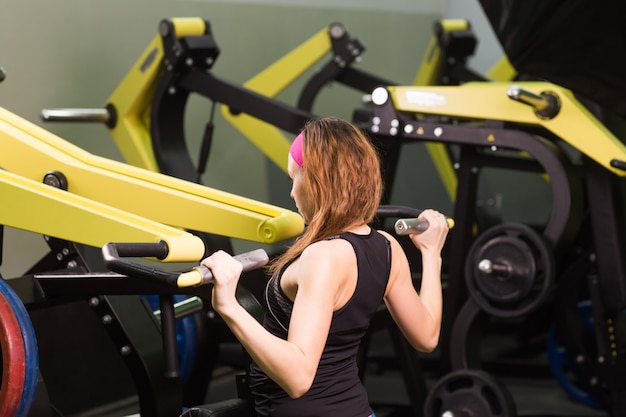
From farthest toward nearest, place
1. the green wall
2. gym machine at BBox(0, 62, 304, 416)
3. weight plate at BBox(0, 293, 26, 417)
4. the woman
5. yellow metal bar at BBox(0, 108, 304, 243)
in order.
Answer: the green wall < yellow metal bar at BBox(0, 108, 304, 243) < gym machine at BBox(0, 62, 304, 416) < weight plate at BBox(0, 293, 26, 417) < the woman

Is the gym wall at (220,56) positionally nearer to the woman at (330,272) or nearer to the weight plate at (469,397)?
the woman at (330,272)

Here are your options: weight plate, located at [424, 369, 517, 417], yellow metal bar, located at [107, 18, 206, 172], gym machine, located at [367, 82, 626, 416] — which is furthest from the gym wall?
weight plate, located at [424, 369, 517, 417]

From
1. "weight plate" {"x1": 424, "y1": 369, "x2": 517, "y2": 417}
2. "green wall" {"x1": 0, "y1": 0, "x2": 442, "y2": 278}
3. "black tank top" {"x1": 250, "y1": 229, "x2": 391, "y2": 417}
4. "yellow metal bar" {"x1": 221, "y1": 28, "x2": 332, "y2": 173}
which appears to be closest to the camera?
"black tank top" {"x1": 250, "y1": 229, "x2": 391, "y2": 417}

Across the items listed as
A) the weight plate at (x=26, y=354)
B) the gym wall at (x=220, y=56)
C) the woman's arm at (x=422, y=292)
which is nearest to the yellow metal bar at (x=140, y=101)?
the gym wall at (x=220, y=56)

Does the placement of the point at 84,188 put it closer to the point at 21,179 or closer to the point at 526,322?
the point at 21,179

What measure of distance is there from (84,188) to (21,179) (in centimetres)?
23

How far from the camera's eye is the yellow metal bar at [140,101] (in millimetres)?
4273

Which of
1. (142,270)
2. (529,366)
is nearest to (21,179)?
(142,270)

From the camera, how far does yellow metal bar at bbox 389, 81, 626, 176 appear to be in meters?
3.82

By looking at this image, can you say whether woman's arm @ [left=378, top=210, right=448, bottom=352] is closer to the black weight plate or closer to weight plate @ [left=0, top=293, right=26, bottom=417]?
weight plate @ [left=0, top=293, right=26, bottom=417]

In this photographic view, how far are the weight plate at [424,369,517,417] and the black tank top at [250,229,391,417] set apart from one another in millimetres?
1653

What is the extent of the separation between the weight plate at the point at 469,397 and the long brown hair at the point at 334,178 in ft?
5.86

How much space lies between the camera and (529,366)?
209 inches

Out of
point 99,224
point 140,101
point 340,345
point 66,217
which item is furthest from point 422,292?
point 140,101
